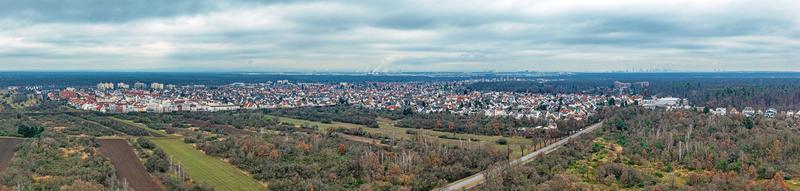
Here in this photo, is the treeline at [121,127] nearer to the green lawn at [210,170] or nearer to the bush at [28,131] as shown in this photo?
the bush at [28,131]

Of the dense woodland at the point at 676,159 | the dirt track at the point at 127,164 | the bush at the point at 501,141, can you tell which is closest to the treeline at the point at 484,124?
the bush at the point at 501,141

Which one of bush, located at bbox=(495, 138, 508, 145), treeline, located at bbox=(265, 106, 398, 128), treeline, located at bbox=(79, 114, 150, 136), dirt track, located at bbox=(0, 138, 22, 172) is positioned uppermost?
dirt track, located at bbox=(0, 138, 22, 172)

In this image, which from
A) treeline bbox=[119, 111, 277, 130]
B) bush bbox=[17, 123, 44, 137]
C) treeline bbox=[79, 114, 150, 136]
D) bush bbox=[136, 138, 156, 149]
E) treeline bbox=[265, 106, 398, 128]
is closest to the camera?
bush bbox=[136, 138, 156, 149]

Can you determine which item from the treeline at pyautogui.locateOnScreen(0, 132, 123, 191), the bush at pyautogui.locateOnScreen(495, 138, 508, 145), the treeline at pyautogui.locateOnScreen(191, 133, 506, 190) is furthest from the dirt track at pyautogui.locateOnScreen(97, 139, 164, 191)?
the bush at pyautogui.locateOnScreen(495, 138, 508, 145)

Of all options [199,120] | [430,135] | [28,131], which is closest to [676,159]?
[430,135]

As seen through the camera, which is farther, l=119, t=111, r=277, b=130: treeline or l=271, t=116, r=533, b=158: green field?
l=119, t=111, r=277, b=130: treeline

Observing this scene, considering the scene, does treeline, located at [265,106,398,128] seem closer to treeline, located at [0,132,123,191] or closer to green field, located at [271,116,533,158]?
green field, located at [271,116,533,158]
